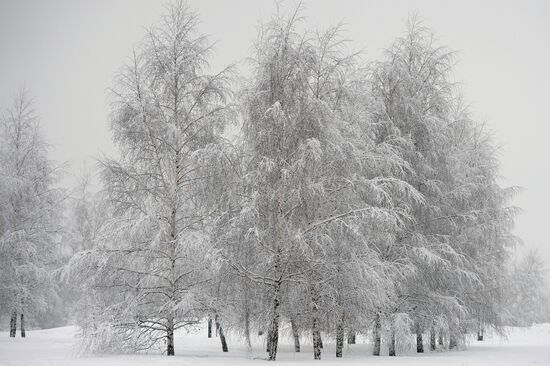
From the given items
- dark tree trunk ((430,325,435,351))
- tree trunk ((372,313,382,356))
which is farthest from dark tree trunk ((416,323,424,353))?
tree trunk ((372,313,382,356))

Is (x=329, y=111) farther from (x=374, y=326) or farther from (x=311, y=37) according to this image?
(x=374, y=326)

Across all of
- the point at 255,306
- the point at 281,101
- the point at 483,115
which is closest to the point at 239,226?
the point at 255,306

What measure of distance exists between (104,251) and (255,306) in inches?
208

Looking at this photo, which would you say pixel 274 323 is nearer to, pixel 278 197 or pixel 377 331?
pixel 278 197

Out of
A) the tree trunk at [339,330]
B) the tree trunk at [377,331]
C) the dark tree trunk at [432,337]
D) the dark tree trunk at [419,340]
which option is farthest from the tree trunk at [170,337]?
the dark tree trunk at [432,337]

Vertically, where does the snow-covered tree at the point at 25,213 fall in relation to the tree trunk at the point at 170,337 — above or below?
above

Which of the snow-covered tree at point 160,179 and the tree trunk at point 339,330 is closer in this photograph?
the tree trunk at point 339,330

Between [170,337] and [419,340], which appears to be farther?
[419,340]

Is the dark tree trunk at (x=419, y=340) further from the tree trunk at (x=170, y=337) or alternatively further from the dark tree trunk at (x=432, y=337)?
the tree trunk at (x=170, y=337)

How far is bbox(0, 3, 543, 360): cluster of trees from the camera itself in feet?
51.9

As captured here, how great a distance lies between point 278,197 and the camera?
15.7 metres

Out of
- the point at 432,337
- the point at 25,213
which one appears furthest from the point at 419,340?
the point at 25,213

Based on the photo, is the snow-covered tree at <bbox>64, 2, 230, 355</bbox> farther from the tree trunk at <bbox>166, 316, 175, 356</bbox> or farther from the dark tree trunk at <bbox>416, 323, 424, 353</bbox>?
the dark tree trunk at <bbox>416, 323, 424, 353</bbox>

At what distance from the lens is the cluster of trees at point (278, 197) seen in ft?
51.9
